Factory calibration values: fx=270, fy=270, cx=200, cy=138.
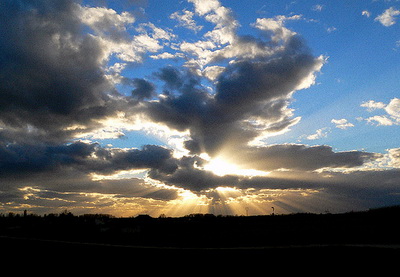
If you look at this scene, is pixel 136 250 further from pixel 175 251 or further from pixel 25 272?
pixel 25 272

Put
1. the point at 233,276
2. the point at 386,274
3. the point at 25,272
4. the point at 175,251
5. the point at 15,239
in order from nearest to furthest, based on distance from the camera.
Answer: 1. the point at 386,274
2. the point at 233,276
3. the point at 175,251
4. the point at 25,272
5. the point at 15,239

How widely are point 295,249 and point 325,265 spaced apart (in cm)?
49

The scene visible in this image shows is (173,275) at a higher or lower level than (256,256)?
lower

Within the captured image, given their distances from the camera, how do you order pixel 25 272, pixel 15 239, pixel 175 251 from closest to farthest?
pixel 175 251
pixel 25 272
pixel 15 239

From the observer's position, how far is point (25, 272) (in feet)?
17.8

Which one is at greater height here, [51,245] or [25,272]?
[51,245]

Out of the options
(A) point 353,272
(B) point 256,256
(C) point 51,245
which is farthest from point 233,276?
(C) point 51,245

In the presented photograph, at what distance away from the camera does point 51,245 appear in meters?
6.02

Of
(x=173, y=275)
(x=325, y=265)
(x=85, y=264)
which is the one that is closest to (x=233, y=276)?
(x=173, y=275)

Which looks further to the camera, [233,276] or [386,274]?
[233,276]

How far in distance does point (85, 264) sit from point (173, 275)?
6.00 ft

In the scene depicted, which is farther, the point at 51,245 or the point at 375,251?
the point at 51,245

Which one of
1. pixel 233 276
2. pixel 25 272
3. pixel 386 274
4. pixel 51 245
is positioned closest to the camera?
pixel 386 274

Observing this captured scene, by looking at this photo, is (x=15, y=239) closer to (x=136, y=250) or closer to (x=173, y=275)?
(x=136, y=250)
